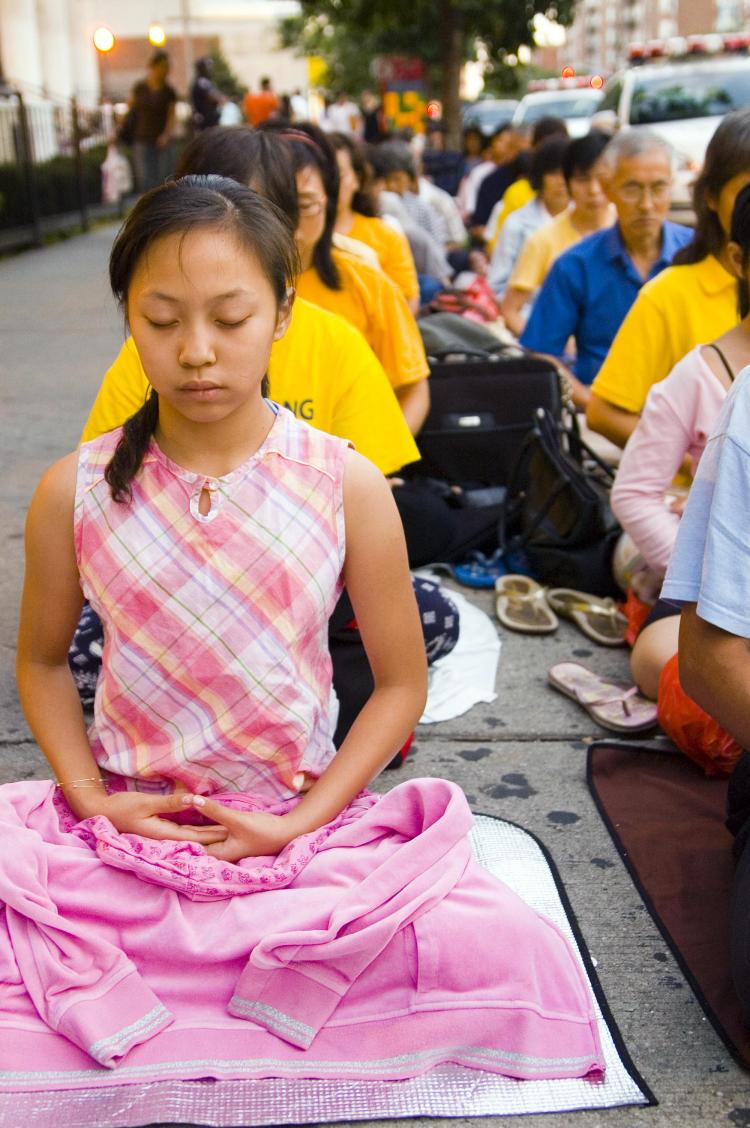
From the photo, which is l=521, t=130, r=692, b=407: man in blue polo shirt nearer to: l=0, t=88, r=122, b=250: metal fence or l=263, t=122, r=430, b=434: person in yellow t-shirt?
l=263, t=122, r=430, b=434: person in yellow t-shirt

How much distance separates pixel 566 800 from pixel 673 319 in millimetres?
1599

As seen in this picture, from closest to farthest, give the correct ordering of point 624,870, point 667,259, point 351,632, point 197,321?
point 197,321 → point 624,870 → point 351,632 → point 667,259

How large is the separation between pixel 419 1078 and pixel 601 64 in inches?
4943

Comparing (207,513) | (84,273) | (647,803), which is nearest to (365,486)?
(207,513)

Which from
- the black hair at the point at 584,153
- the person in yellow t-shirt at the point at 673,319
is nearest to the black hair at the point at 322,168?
the person in yellow t-shirt at the point at 673,319

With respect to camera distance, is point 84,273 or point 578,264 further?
point 84,273

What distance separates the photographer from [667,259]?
5.16m

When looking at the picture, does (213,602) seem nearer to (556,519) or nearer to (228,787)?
(228,787)

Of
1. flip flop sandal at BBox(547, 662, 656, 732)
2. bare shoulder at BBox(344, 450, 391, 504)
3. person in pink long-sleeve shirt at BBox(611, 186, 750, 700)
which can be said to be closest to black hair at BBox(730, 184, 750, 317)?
person in pink long-sleeve shirt at BBox(611, 186, 750, 700)

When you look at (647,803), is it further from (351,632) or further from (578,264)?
(578,264)

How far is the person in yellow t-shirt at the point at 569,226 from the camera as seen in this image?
652 centimetres

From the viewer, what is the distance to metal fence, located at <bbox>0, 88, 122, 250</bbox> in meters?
13.7

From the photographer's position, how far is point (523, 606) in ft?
13.4

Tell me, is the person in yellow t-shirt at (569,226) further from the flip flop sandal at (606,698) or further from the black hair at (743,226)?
the black hair at (743,226)
